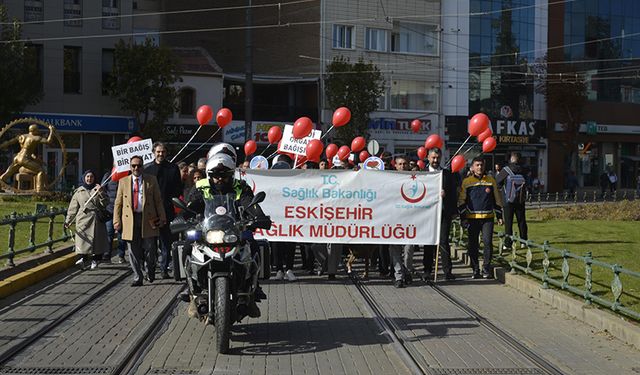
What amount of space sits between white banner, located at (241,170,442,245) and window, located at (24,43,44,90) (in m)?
25.8

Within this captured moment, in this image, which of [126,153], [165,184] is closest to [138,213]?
[165,184]

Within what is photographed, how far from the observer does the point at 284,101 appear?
156ft

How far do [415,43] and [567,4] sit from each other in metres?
12.5

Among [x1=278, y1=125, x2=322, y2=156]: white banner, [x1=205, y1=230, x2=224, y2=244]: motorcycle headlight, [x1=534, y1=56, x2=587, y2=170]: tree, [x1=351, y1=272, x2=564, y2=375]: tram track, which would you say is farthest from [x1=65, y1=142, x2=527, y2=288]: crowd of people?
[x1=534, y1=56, x2=587, y2=170]: tree

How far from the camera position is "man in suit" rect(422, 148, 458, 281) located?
44.4ft

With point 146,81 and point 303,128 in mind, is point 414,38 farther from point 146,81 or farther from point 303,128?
point 303,128

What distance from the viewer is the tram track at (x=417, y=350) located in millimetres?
7285

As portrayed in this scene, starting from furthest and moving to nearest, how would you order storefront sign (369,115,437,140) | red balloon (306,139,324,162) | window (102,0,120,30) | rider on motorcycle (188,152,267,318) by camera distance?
storefront sign (369,115,437,140), window (102,0,120,30), red balloon (306,139,324,162), rider on motorcycle (188,152,267,318)

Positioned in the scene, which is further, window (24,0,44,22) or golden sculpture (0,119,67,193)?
window (24,0,44,22)

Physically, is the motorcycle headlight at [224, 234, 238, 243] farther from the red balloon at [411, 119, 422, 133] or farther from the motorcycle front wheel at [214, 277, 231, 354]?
the red balloon at [411, 119, 422, 133]

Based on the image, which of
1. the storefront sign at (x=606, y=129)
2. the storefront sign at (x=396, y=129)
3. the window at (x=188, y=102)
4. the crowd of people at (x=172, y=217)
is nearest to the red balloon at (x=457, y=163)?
the crowd of people at (x=172, y=217)

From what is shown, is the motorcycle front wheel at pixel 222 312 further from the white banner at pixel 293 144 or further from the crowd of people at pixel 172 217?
the white banner at pixel 293 144

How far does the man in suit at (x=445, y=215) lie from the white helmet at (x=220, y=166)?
5725 millimetres

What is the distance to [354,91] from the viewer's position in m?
44.7
